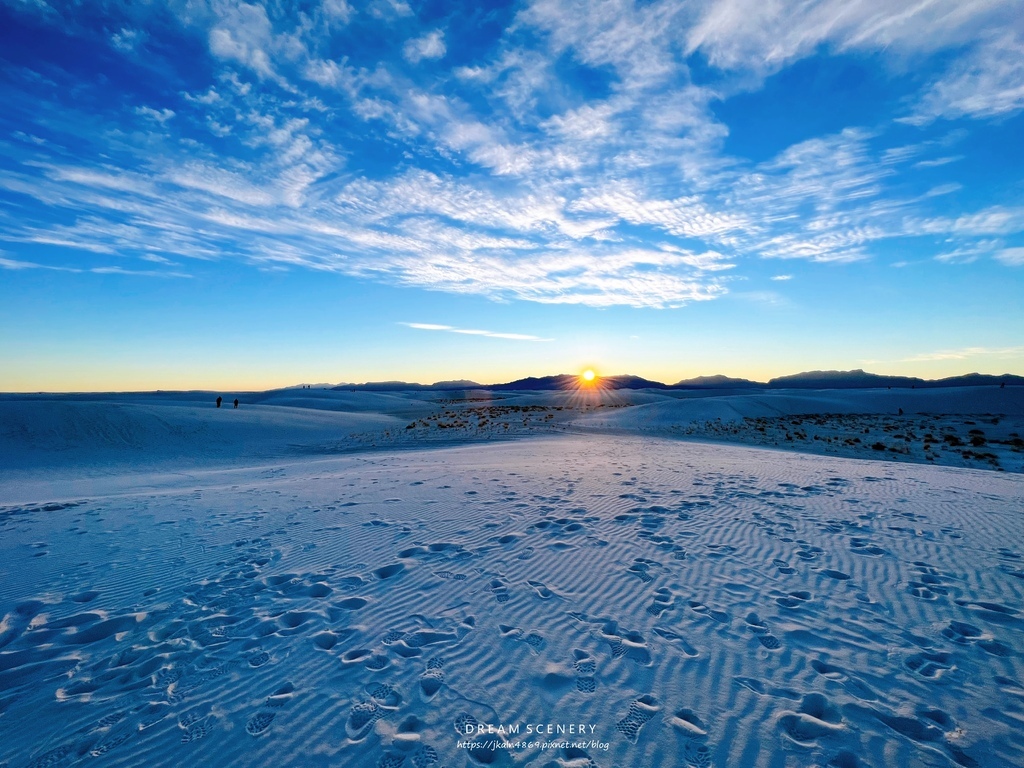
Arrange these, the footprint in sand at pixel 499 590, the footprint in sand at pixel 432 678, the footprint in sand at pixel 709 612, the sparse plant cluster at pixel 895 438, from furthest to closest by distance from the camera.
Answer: the sparse plant cluster at pixel 895 438, the footprint in sand at pixel 499 590, the footprint in sand at pixel 709 612, the footprint in sand at pixel 432 678

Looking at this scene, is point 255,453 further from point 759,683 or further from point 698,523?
point 759,683

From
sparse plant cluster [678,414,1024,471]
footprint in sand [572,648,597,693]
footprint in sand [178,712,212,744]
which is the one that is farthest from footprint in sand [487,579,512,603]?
sparse plant cluster [678,414,1024,471]

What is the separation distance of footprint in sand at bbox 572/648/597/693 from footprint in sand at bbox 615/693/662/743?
32 cm

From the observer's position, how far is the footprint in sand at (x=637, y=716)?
303 centimetres

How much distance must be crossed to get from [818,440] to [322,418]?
92.5ft

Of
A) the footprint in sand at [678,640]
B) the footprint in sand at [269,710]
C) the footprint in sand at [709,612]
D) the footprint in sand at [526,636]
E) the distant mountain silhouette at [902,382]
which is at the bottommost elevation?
the footprint in sand at [269,710]

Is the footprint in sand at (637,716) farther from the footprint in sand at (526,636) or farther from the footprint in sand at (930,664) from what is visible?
the footprint in sand at (930,664)

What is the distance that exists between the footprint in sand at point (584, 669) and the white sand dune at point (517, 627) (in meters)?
0.01

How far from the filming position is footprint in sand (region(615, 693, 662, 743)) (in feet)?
9.94

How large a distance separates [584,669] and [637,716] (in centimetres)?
58

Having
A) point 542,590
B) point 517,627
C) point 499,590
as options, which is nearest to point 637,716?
point 517,627

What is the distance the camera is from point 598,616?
448cm

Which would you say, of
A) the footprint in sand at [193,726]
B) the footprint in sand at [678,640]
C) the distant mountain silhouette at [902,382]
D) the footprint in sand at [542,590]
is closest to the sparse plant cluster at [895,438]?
the footprint in sand at [678,640]

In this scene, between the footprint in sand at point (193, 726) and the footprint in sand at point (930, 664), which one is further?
the footprint in sand at point (930, 664)
